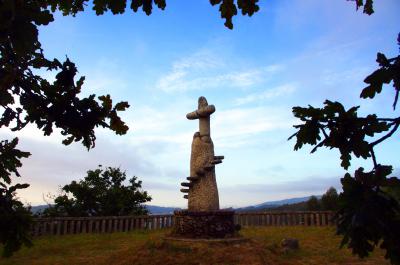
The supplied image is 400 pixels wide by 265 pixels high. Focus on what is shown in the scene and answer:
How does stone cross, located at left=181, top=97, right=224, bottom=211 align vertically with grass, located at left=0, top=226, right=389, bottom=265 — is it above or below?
above

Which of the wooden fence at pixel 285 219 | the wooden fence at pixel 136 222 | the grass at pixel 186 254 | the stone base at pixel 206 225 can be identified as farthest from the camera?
the wooden fence at pixel 285 219

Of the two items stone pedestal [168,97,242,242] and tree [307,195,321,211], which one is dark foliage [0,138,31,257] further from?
tree [307,195,321,211]

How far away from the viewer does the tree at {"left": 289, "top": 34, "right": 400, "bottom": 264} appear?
5.44ft

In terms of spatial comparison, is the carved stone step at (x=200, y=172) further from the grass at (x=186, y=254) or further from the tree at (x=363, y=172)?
the tree at (x=363, y=172)

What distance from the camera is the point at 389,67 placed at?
1817 mm

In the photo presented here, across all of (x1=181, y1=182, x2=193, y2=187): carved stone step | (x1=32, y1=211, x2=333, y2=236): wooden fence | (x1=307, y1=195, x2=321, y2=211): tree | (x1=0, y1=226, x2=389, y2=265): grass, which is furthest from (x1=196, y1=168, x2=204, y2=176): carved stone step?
(x1=307, y1=195, x2=321, y2=211): tree

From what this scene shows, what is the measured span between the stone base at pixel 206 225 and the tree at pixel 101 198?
944 centimetres

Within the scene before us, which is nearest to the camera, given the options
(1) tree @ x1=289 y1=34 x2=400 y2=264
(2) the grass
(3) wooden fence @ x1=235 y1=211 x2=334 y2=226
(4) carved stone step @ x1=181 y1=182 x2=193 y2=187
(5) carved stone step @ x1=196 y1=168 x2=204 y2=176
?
(1) tree @ x1=289 y1=34 x2=400 y2=264

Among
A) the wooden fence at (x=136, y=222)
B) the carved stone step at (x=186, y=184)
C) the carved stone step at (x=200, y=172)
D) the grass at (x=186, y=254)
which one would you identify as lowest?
the grass at (x=186, y=254)

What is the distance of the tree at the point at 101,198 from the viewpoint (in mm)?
18875

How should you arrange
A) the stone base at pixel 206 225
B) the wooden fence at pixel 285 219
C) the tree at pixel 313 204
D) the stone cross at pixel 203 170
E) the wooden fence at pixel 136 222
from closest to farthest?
1. the stone base at pixel 206 225
2. the stone cross at pixel 203 170
3. the wooden fence at pixel 136 222
4. the wooden fence at pixel 285 219
5. the tree at pixel 313 204

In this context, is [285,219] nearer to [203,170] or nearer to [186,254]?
[203,170]

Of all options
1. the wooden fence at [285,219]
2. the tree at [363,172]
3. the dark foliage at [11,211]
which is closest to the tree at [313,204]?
the wooden fence at [285,219]

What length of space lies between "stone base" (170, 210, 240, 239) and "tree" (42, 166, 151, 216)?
9437 mm
